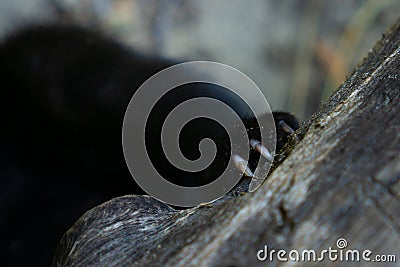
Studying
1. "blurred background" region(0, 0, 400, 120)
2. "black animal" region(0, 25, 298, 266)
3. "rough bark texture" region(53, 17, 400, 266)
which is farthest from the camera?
"blurred background" region(0, 0, 400, 120)

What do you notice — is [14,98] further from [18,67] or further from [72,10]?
[72,10]

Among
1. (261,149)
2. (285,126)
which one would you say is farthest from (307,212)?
(285,126)

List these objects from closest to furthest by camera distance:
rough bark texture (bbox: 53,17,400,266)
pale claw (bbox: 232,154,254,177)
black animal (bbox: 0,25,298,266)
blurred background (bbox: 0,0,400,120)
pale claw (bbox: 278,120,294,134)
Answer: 1. rough bark texture (bbox: 53,17,400,266)
2. pale claw (bbox: 232,154,254,177)
3. pale claw (bbox: 278,120,294,134)
4. black animal (bbox: 0,25,298,266)
5. blurred background (bbox: 0,0,400,120)

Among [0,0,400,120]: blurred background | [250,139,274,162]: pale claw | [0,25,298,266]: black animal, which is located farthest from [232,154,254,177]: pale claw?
[0,0,400,120]: blurred background

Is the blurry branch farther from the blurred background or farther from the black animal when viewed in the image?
the black animal

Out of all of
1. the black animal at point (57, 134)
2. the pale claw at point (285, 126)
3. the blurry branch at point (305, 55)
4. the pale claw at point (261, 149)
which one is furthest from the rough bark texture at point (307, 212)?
the blurry branch at point (305, 55)

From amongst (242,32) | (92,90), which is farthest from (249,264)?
(242,32)
